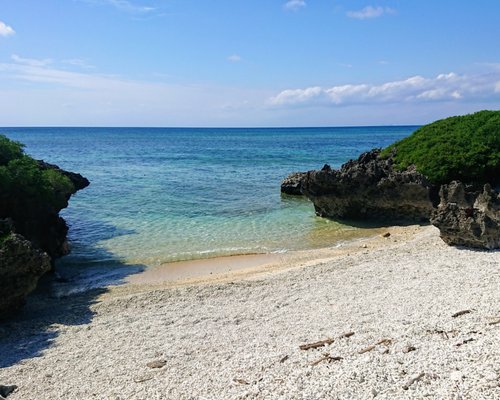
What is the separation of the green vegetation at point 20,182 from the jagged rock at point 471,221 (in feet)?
46.0

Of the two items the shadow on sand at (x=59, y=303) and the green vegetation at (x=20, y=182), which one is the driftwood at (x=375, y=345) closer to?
the shadow on sand at (x=59, y=303)

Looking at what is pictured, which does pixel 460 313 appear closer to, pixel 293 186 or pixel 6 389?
pixel 6 389

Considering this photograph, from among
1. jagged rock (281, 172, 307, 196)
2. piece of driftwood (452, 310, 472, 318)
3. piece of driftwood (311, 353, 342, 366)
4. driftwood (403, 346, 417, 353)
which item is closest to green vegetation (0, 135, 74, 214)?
piece of driftwood (311, 353, 342, 366)

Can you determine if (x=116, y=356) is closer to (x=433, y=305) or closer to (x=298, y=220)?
(x=433, y=305)

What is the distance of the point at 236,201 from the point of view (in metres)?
32.5

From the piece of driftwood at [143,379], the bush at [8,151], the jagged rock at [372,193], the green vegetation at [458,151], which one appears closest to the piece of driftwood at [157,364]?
the piece of driftwood at [143,379]

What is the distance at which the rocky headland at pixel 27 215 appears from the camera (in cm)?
1348

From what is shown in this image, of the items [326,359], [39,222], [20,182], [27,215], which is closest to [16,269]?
[27,215]

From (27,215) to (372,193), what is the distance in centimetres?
1525

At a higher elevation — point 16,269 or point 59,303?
point 16,269

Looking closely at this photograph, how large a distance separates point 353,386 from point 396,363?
39.5 inches

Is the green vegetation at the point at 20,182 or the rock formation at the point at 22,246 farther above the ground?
the green vegetation at the point at 20,182

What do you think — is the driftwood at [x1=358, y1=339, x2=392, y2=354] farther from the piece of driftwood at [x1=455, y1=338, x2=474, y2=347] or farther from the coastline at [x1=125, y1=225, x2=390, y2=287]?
the coastline at [x1=125, y1=225, x2=390, y2=287]

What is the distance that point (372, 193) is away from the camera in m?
24.3
